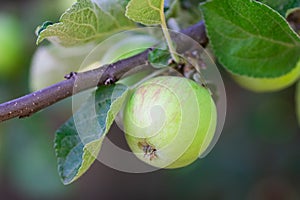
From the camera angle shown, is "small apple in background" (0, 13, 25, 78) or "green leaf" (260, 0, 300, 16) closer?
"green leaf" (260, 0, 300, 16)

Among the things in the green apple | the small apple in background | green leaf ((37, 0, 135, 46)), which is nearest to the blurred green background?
the small apple in background

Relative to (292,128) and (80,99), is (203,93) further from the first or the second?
(292,128)

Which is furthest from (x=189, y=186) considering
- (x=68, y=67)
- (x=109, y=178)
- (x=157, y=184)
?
(x=68, y=67)

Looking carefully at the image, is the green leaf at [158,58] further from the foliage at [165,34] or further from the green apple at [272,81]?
the green apple at [272,81]

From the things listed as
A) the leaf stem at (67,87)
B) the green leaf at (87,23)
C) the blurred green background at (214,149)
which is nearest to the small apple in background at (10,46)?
the blurred green background at (214,149)

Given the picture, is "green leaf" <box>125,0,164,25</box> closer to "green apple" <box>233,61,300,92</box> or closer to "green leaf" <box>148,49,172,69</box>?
"green leaf" <box>148,49,172,69</box>

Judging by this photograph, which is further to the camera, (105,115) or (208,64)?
(208,64)
